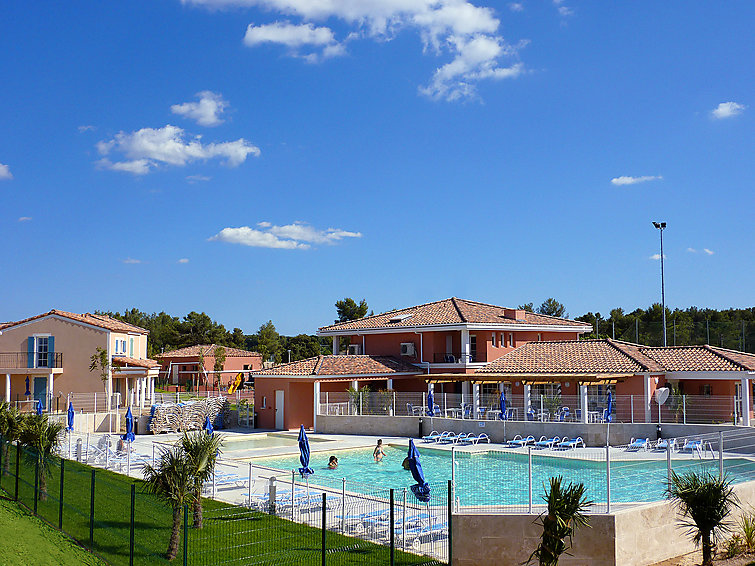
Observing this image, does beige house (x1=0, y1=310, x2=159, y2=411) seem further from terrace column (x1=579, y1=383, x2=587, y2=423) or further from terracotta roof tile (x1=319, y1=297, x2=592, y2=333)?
terrace column (x1=579, y1=383, x2=587, y2=423)

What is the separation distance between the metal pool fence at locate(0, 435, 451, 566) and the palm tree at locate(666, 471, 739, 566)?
15.5ft

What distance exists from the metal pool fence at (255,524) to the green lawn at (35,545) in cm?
25

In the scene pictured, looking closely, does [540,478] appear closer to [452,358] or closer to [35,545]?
[35,545]

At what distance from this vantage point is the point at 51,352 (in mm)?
38500

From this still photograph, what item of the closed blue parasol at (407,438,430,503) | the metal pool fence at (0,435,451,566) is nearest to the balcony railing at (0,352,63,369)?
the metal pool fence at (0,435,451,566)

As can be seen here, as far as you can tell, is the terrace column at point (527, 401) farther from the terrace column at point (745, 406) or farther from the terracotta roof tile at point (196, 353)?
the terracotta roof tile at point (196, 353)

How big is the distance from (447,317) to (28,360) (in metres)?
23.2

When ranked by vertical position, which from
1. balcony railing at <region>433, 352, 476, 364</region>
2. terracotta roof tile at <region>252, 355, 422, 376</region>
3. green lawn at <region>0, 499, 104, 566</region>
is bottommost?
green lawn at <region>0, 499, 104, 566</region>

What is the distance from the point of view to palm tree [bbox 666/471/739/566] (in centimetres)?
1369

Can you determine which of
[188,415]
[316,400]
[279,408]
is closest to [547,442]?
[316,400]

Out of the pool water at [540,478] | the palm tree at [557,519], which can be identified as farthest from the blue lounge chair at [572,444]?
the palm tree at [557,519]

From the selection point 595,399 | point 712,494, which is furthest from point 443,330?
point 712,494

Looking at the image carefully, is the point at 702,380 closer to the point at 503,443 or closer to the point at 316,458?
the point at 503,443

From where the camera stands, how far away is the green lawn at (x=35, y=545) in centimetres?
1287
